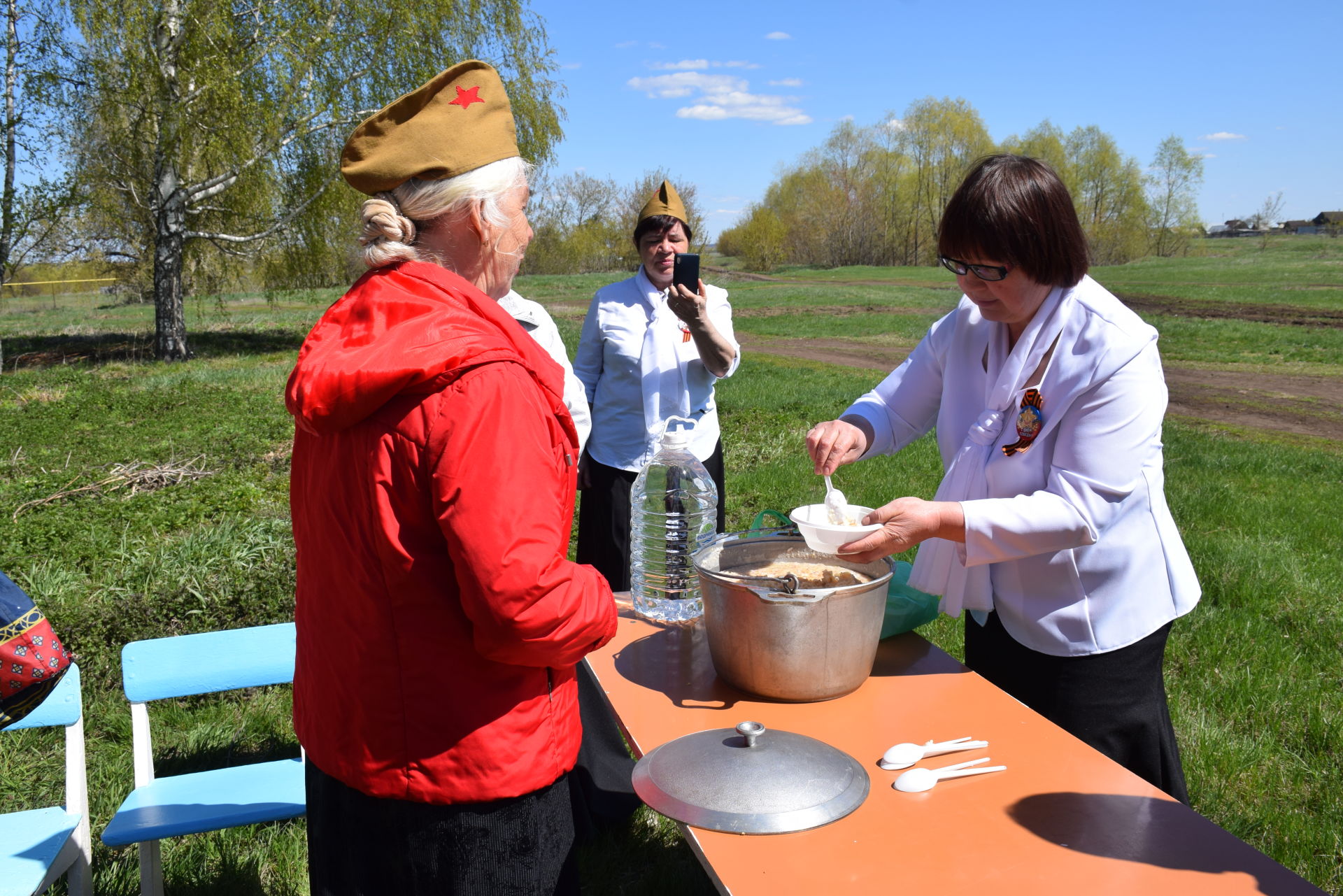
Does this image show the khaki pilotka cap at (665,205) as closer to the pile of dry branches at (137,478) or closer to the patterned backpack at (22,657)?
the patterned backpack at (22,657)

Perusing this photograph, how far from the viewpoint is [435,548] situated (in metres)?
1.62

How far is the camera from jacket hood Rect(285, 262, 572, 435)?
1.50 metres

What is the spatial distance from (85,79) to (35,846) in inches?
686

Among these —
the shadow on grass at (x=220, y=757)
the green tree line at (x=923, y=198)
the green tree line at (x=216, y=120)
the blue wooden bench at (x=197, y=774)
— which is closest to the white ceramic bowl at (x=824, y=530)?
the blue wooden bench at (x=197, y=774)

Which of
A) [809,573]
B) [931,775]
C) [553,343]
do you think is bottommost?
[931,775]

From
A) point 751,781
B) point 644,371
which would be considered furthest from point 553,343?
point 751,781

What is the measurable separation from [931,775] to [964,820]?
119mm

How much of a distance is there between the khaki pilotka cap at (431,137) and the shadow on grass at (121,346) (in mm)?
17955

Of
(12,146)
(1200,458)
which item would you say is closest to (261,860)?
(1200,458)

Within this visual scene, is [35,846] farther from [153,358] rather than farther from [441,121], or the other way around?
[153,358]

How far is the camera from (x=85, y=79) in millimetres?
15977

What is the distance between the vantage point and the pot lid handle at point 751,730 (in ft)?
5.62

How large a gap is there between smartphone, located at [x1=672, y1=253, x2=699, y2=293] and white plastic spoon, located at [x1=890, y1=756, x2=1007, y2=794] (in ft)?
8.94

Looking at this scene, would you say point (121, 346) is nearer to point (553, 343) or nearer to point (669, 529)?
point (553, 343)
